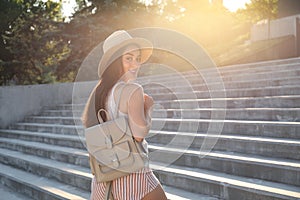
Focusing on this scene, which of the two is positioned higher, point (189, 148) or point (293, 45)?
point (293, 45)

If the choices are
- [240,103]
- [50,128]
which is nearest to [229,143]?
[240,103]

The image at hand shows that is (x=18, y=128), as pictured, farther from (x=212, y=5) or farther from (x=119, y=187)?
(x=212, y=5)

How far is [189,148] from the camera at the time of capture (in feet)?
13.5

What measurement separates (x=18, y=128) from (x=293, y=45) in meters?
9.32

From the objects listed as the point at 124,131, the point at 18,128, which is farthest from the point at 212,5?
the point at 124,131

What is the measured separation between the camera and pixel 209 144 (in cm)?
399

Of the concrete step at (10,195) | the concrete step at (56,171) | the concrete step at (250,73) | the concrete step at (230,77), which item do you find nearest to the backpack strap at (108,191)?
the concrete step at (56,171)

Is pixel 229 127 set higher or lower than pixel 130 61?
lower

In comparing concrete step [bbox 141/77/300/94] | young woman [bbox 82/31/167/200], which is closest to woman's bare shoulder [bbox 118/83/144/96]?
young woman [bbox 82/31/167/200]

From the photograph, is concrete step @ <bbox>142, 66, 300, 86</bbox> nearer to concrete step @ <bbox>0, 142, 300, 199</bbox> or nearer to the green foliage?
concrete step @ <bbox>0, 142, 300, 199</bbox>

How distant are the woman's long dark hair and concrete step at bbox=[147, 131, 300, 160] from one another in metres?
2.26

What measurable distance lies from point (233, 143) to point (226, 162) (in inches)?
16.2

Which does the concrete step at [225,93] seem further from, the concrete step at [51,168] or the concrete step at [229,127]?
the concrete step at [51,168]

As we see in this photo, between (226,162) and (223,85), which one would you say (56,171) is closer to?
(226,162)
